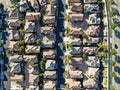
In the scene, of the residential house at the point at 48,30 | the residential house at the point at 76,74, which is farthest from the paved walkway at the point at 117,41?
the residential house at the point at 48,30

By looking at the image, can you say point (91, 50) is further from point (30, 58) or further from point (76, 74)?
point (30, 58)

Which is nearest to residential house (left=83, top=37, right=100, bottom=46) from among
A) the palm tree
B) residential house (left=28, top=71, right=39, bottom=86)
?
residential house (left=28, top=71, right=39, bottom=86)

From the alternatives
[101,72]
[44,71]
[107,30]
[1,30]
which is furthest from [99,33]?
[1,30]

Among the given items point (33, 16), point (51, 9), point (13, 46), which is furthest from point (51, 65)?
point (51, 9)

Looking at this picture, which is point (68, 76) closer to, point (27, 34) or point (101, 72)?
point (101, 72)

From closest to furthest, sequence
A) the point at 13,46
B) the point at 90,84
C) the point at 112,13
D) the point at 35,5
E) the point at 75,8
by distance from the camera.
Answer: the point at 112,13, the point at 90,84, the point at 75,8, the point at 35,5, the point at 13,46

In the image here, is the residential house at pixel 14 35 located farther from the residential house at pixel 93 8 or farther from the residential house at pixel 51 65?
the residential house at pixel 93 8
